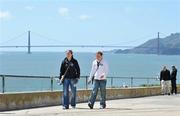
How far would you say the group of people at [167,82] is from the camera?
1030 inches

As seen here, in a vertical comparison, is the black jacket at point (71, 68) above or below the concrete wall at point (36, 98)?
above

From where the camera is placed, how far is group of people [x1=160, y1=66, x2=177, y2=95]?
26.2m

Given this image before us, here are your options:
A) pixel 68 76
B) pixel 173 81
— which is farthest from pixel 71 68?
pixel 173 81

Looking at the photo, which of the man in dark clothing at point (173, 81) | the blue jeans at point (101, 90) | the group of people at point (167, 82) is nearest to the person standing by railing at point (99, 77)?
the blue jeans at point (101, 90)

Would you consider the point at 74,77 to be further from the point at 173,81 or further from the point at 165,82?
the point at 173,81

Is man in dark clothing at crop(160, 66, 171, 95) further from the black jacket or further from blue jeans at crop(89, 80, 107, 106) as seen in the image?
the black jacket

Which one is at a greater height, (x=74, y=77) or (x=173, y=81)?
(x=74, y=77)

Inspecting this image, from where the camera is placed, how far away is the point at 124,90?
23047 mm

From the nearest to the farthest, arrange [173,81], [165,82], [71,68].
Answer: [71,68], [165,82], [173,81]

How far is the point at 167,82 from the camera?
26234 mm

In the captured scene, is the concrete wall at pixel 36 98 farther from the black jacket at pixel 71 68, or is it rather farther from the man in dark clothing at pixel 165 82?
the man in dark clothing at pixel 165 82

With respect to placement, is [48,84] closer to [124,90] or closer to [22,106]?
[22,106]

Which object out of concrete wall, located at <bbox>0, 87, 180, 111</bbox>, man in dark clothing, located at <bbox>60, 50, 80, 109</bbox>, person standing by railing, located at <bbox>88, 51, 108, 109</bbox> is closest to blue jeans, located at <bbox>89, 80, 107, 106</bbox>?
person standing by railing, located at <bbox>88, 51, 108, 109</bbox>

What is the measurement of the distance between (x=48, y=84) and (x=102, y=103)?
11.9 ft
